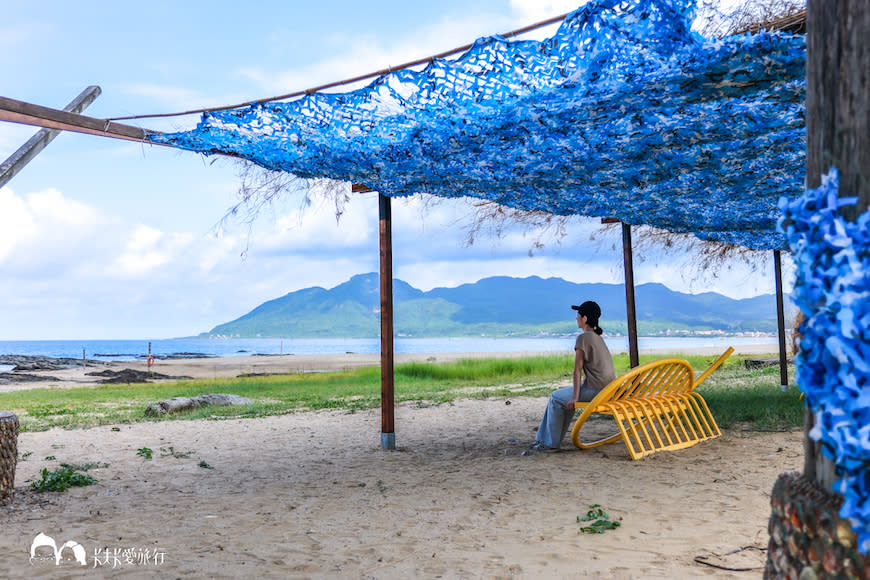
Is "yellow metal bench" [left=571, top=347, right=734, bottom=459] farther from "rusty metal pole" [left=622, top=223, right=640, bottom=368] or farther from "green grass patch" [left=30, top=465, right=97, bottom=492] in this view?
"green grass patch" [left=30, top=465, right=97, bottom=492]

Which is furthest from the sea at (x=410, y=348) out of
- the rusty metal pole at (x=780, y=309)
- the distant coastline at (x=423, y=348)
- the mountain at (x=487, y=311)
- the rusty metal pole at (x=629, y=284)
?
the rusty metal pole at (x=629, y=284)

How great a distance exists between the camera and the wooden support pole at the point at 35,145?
14.6 ft

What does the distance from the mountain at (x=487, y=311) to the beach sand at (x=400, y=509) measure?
97.1m

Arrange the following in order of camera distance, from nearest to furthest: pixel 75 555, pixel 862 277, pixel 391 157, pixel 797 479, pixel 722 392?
pixel 862 277 → pixel 797 479 → pixel 75 555 → pixel 391 157 → pixel 722 392

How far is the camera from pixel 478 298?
146m

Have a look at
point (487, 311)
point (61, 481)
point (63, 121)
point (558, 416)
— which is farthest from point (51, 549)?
point (487, 311)

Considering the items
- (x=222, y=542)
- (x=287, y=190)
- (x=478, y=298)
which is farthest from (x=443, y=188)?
(x=478, y=298)

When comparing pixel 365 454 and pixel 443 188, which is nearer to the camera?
pixel 443 188

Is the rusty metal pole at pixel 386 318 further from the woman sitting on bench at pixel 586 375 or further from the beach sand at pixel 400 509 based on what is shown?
the woman sitting on bench at pixel 586 375

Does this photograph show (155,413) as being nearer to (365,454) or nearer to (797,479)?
(365,454)

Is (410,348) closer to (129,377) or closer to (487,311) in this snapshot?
(129,377)

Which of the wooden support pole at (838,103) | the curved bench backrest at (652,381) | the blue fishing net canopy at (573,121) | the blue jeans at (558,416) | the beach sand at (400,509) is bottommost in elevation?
the beach sand at (400,509)

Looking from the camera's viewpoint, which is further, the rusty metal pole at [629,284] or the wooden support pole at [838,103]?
the rusty metal pole at [629,284]

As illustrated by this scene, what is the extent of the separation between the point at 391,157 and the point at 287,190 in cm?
139
